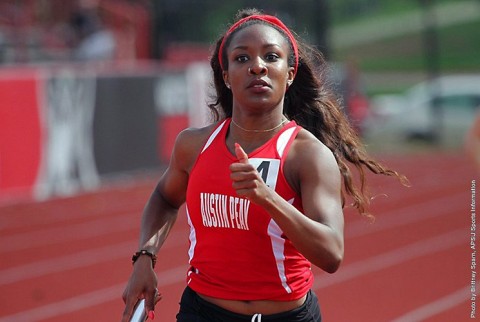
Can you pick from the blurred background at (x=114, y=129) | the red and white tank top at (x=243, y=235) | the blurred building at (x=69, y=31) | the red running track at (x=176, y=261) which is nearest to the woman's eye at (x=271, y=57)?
the red and white tank top at (x=243, y=235)

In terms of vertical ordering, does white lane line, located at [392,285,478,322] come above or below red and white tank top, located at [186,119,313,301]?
below

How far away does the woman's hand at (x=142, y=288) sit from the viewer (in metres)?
3.45

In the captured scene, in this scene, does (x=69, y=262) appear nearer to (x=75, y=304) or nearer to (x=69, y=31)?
(x=75, y=304)

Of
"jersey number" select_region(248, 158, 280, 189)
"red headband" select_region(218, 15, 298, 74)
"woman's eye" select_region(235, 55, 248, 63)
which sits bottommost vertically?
"jersey number" select_region(248, 158, 280, 189)

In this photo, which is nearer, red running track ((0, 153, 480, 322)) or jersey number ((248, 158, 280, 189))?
jersey number ((248, 158, 280, 189))

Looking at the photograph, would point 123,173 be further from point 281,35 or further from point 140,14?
point 281,35

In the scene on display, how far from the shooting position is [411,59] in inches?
1619

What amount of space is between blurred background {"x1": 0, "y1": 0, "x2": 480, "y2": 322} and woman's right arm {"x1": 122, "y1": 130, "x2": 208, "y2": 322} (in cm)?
67

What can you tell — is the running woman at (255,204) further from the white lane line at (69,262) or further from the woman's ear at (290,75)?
the white lane line at (69,262)

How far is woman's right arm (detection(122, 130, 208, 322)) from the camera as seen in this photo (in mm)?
3459

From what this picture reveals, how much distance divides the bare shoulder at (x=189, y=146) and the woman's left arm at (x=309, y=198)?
385mm

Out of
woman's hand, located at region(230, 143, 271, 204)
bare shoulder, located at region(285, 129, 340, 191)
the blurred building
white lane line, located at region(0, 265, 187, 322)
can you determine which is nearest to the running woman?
bare shoulder, located at region(285, 129, 340, 191)

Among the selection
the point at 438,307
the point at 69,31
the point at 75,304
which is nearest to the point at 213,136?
the point at 438,307

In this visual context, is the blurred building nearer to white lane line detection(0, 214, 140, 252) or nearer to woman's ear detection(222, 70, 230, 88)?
white lane line detection(0, 214, 140, 252)
